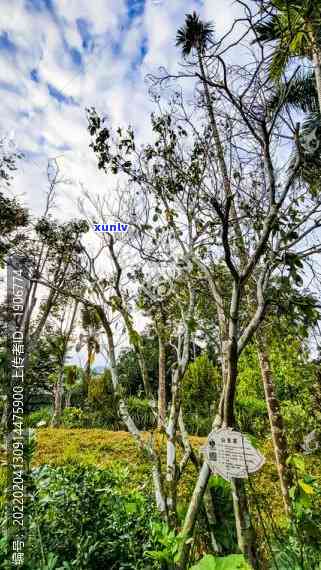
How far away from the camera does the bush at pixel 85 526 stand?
1706 millimetres

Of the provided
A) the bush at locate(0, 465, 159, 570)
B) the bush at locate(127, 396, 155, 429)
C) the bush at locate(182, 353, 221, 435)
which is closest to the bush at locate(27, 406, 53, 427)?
the bush at locate(127, 396, 155, 429)

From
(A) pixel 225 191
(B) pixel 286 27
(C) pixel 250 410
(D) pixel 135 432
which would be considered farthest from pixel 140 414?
(B) pixel 286 27

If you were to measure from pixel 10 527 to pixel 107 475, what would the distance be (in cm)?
100

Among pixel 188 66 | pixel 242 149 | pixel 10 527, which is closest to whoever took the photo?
pixel 10 527

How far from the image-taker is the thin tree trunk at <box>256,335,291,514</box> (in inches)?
147

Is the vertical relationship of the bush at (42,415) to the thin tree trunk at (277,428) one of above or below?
below

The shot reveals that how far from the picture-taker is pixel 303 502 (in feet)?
4.91

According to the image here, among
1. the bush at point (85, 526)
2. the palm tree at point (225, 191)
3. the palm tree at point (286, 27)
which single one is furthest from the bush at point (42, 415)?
the palm tree at point (286, 27)

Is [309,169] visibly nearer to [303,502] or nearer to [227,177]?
[227,177]

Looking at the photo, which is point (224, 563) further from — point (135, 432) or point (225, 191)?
point (225, 191)

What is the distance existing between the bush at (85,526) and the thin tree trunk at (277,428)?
2.19 metres

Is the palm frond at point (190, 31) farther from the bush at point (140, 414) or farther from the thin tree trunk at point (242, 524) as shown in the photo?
the bush at point (140, 414)

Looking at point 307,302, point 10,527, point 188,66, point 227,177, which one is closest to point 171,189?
point 227,177

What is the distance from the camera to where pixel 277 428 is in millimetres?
3947
